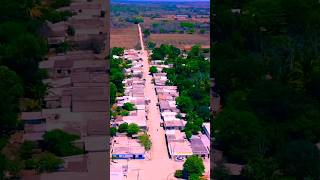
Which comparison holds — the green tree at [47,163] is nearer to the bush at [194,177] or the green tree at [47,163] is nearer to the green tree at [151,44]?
the bush at [194,177]

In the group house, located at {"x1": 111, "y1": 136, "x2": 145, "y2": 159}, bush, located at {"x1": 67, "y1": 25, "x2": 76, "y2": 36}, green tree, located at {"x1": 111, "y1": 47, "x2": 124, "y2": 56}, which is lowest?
house, located at {"x1": 111, "y1": 136, "x2": 145, "y2": 159}

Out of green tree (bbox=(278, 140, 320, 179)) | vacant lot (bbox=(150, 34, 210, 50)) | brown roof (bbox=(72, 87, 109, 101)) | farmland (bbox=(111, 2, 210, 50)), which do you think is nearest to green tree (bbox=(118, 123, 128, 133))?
brown roof (bbox=(72, 87, 109, 101))

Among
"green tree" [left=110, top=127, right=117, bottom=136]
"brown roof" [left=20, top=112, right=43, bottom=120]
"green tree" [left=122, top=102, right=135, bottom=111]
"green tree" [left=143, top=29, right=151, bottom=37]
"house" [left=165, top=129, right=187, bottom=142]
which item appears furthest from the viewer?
"green tree" [left=143, top=29, right=151, bottom=37]

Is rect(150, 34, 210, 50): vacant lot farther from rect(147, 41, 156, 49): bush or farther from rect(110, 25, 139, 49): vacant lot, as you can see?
rect(110, 25, 139, 49): vacant lot

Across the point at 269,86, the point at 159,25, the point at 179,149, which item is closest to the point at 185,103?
the point at 179,149

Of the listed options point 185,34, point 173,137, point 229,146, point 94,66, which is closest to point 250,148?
point 229,146

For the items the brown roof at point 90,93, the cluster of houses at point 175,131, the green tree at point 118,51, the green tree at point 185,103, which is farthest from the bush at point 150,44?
the brown roof at point 90,93

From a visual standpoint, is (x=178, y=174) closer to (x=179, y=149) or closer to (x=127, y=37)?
(x=179, y=149)

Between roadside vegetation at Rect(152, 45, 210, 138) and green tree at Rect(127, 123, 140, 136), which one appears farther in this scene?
roadside vegetation at Rect(152, 45, 210, 138)
